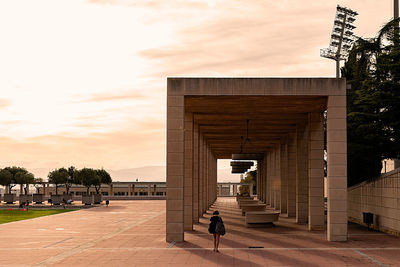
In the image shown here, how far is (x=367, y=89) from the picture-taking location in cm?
2755

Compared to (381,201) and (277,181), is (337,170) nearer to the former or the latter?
(381,201)

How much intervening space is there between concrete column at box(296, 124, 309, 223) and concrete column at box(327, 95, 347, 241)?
27.0 ft

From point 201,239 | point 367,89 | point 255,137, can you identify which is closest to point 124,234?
point 201,239

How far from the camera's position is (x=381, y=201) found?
83.1 feet

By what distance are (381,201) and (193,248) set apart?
11.6m

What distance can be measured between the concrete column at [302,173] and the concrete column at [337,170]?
324 inches

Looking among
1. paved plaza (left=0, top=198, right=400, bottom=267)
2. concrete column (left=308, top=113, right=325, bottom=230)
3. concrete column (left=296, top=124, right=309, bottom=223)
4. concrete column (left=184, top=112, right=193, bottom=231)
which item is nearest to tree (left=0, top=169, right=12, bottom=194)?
paved plaza (left=0, top=198, right=400, bottom=267)

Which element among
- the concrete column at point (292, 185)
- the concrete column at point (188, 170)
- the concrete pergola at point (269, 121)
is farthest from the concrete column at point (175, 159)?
the concrete column at point (292, 185)

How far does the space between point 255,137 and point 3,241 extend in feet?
72.7

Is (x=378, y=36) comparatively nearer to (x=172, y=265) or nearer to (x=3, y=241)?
(x=172, y=265)

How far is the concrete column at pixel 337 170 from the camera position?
20.9 m

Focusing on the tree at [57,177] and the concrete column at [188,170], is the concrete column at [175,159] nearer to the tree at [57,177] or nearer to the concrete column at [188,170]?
the concrete column at [188,170]

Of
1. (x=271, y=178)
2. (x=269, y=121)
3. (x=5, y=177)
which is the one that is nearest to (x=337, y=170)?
(x=269, y=121)

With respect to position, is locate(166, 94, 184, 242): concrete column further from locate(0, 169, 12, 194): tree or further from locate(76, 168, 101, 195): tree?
locate(0, 169, 12, 194): tree
